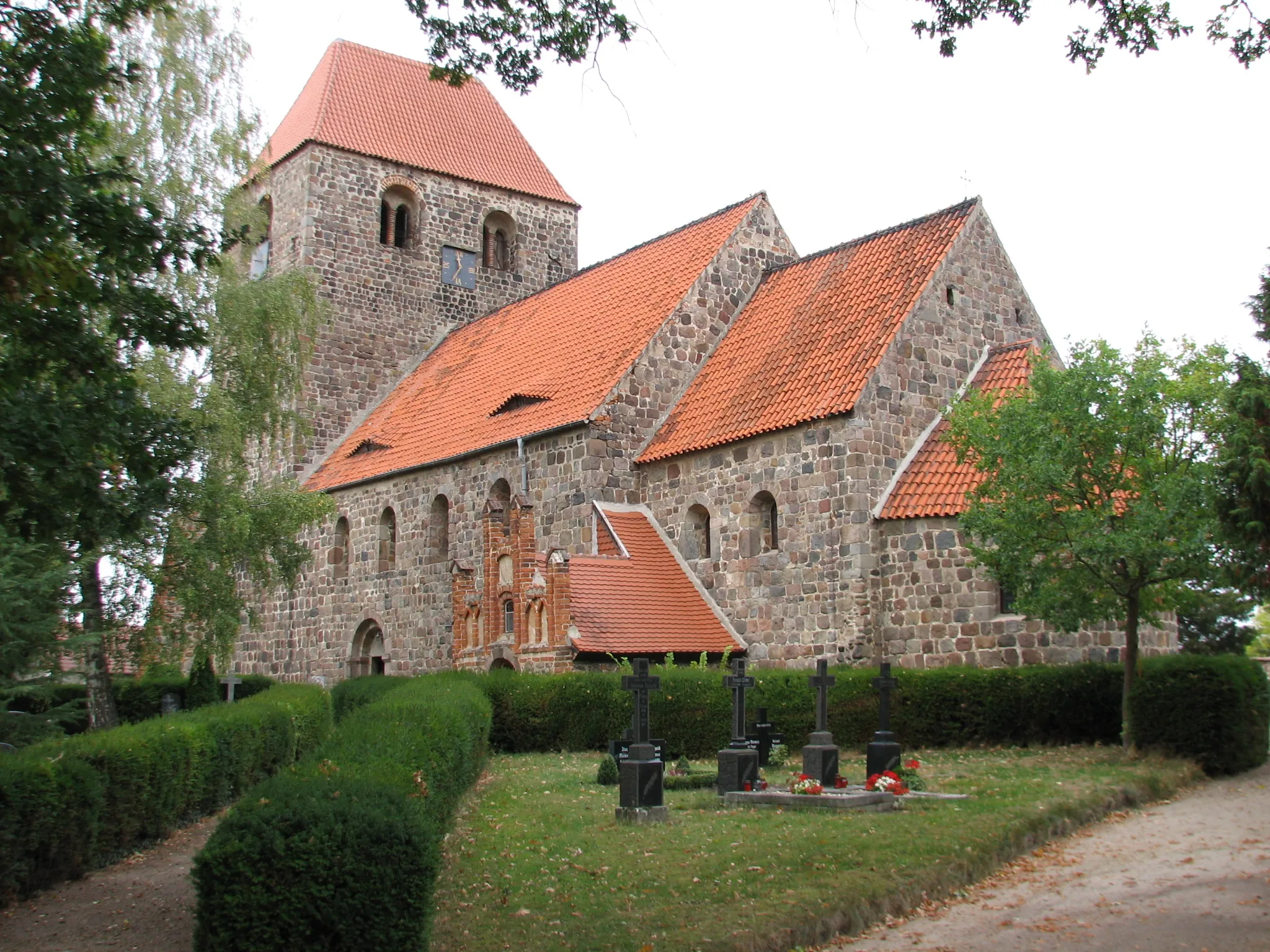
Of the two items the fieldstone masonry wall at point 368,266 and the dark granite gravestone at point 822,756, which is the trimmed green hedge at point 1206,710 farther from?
the fieldstone masonry wall at point 368,266

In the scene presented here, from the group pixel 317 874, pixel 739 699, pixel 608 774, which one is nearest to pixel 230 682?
pixel 608 774

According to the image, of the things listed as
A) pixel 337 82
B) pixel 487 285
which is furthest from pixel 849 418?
pixel 337 82

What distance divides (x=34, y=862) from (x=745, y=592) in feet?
42.7

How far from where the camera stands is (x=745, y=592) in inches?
827

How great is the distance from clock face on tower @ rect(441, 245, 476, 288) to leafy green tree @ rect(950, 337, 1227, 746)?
21.1 meters

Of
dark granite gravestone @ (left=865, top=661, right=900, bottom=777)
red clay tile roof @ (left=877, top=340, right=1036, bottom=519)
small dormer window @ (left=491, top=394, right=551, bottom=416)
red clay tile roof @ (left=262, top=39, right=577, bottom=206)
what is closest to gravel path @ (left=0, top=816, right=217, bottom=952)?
dark granite gravestone @ (left=865, top=661, right=900, bottom=777)

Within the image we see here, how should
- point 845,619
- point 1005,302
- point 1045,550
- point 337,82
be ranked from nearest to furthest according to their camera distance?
point 1045,550
point 845,619
point 1005,302
point 337,82

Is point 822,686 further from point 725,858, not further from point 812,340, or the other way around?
point 812,340

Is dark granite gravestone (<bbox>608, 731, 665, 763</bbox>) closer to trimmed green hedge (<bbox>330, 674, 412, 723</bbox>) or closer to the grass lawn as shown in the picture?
the grass lawn

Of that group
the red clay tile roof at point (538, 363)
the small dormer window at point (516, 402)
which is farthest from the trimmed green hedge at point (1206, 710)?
the small dormer window at point (516, 402)

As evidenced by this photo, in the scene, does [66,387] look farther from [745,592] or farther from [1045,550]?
[745,592]

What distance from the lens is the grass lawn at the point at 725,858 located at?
7.88m

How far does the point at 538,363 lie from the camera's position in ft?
87.4

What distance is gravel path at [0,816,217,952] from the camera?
325 inches
